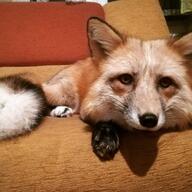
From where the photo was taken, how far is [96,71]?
128 centimetres

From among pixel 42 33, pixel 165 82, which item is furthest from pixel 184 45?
pixel 42 33

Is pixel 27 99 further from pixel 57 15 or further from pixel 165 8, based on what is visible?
pixel 165 8

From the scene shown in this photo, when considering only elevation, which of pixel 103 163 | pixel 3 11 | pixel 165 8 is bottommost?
pixel 165 8

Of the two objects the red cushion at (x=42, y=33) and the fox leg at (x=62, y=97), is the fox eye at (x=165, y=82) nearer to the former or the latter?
the fox leg at (x=62, y=97)

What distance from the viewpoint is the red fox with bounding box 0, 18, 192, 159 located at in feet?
3.50

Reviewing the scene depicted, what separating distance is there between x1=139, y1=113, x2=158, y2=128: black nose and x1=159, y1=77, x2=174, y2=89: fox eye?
0.60 feet

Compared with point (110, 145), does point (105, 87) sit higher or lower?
higher

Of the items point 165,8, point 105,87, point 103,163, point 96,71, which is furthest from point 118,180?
point 165,8

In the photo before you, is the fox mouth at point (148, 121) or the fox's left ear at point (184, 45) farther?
the fox's left ear at point (184, 45)

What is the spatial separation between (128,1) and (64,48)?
0.56m

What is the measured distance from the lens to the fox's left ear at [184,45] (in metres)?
1.22

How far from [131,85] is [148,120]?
0.19 meters

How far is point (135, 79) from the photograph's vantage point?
44.4 inches

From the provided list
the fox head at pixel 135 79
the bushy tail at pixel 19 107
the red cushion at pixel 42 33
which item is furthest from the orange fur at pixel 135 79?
the red cushion at pixel 42 33
